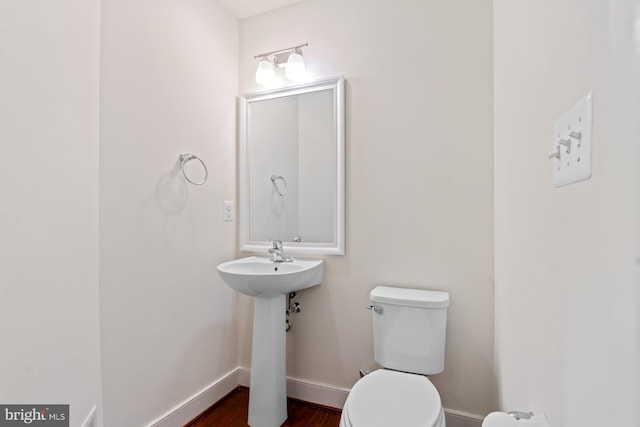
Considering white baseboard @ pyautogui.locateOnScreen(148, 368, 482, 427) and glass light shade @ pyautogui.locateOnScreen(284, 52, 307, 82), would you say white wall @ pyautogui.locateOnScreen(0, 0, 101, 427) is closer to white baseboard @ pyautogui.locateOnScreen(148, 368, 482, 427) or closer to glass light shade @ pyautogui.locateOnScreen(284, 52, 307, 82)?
white baseboard @ pyautogui.locateOnScreen(148, 368, 482, 427)

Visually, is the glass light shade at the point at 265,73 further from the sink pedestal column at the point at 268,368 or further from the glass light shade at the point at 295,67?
the sink pedestal column at the point at 268,368

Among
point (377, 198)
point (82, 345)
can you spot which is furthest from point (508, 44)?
point (82, 345)

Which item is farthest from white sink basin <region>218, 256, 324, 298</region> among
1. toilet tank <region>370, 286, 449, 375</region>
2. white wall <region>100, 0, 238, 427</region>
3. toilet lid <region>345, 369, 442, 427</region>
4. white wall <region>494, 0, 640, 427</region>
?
white wall <region>494, 0, 640, 427</region>

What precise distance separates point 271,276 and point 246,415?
0.91 metres

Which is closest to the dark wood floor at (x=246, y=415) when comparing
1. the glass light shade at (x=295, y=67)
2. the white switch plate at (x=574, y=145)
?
the white switch plate at (x=574, y=145)

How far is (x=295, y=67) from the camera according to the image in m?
1.83

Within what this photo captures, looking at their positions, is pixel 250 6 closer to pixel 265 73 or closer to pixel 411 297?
pixel 265 73

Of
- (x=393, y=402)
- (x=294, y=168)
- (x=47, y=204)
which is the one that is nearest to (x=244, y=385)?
(x=393, y=402)

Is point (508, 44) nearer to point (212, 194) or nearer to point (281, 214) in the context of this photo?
point (281, 214)

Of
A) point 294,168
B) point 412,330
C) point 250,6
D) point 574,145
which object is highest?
point 250,6

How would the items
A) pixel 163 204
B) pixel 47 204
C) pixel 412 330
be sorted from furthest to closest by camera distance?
pixel 163 204
pixel 412 330
pixel 47 204

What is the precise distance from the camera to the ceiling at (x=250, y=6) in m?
1.93

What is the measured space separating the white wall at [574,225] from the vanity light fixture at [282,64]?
1.14 m

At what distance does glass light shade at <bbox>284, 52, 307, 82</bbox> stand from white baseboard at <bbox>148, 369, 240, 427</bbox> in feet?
6.38
